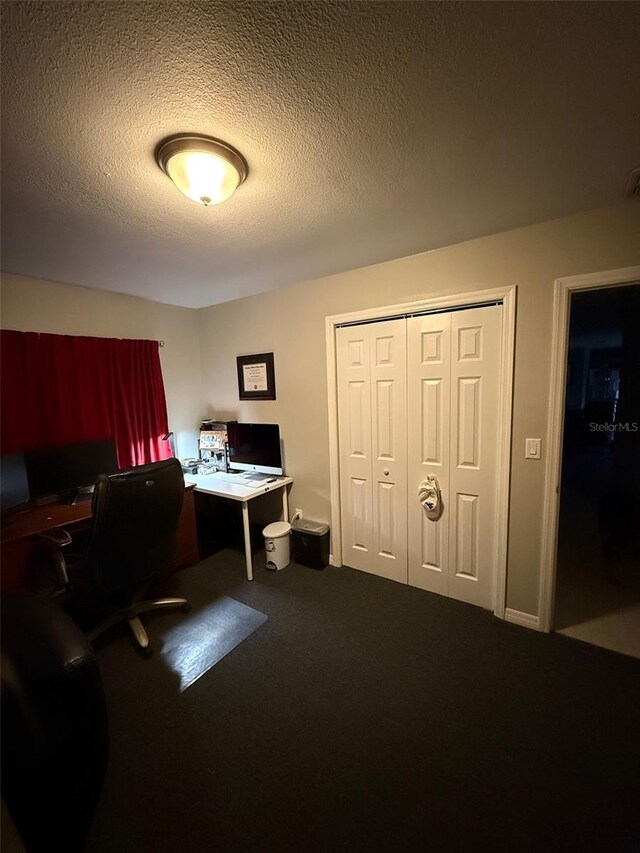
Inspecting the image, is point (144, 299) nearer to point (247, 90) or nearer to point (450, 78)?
point (247, 90)

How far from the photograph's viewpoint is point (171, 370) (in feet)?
11.0

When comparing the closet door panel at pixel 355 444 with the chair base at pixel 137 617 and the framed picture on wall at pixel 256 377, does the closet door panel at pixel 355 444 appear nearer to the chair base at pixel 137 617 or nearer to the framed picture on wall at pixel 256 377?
the framed picture on wall at pixel 256 377

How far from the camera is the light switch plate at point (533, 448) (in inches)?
75.3

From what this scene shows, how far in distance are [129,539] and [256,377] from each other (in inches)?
71.3

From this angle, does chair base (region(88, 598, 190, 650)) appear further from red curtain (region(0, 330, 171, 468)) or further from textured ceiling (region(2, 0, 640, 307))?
textured ceiling (region(2, 0, 640, 307))

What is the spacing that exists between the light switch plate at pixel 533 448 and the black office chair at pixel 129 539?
6.82 feet

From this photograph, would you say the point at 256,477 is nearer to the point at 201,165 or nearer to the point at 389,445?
the point at 389,445

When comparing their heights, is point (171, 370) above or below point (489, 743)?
above

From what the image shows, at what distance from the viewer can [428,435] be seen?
2291 mm

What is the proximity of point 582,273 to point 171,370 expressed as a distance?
A: 132 inches

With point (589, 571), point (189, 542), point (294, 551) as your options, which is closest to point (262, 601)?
point (294, 551)

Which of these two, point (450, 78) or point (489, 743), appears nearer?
point (450, 78)

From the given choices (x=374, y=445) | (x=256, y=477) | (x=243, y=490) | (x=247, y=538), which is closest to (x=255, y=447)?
(x=256, y=477)

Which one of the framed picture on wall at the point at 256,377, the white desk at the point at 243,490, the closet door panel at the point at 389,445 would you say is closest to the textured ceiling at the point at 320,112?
the closet door panel at the point at 389,445
